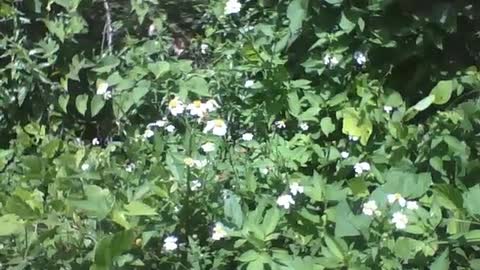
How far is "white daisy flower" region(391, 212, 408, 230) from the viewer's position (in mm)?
2471

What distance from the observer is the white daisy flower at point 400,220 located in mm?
2471

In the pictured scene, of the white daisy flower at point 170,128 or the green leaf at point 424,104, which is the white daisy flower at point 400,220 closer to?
the green leaf at point 424,104

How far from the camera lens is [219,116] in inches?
128

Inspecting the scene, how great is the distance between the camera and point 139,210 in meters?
2.53

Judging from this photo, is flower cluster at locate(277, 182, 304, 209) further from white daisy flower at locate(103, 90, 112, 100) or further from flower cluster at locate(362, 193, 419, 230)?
white daisy flower at locate(103, 90, 112, 100)

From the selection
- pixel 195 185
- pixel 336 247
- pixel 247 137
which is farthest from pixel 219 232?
pixel 247 137

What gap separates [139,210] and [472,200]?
3.05 ft

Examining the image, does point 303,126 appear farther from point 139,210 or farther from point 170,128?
point 139,210

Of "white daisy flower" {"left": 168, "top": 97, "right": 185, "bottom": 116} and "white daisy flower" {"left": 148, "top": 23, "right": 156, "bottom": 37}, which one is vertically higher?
"white daisy flower" {"left": 168, "top": 97, "right": 185, "bottom": 116}

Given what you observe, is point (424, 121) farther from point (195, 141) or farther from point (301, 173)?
point (195, 141)

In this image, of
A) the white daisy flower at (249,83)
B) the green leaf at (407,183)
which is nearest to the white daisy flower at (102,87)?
the white daisy flower at (249,83)

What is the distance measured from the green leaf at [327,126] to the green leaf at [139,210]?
87 centimetres

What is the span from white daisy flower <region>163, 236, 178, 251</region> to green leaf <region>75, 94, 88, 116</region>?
1124mm

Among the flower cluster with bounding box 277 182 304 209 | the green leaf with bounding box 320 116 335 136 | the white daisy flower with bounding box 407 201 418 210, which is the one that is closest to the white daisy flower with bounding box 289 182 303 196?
the flower cluster with bounding box 277 182 304 209
